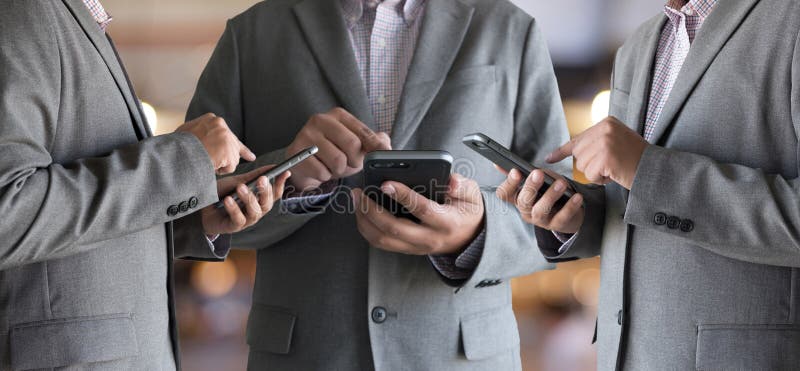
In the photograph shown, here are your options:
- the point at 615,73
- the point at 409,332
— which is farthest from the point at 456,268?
the point at 615,73

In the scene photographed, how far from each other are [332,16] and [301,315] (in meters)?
0.67

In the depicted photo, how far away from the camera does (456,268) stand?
5.45ft

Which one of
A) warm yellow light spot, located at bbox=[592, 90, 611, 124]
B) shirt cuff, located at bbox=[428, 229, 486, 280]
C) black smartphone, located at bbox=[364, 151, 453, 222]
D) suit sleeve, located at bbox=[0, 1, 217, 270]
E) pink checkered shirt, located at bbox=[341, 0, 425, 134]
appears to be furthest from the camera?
warm yellow light spot, located at bbox=[592, 90, 611, 124]

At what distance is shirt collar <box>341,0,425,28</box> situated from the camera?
1.81m

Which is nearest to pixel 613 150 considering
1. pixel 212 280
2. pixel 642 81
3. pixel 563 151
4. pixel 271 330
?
pixel 563 151

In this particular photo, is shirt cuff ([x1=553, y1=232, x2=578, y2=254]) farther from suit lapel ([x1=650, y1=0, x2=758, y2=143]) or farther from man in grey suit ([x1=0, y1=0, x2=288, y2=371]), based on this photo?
man in grey suit ([x1=0, y1=0, x2=288, y2=371])

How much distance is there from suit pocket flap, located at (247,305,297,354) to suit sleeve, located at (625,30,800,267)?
749 millimetres

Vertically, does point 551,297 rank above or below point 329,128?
below

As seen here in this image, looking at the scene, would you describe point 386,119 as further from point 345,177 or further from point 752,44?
point 752,44

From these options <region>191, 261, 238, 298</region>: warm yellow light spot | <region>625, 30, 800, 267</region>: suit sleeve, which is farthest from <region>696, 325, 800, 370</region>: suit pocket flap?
<region>191, 261, 238, 298</region>: warm yellow light spot

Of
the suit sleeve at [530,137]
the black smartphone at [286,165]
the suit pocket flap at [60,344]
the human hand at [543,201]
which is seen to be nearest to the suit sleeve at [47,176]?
the suit pocket flap at [60,344]

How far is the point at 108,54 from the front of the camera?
4.13 ft

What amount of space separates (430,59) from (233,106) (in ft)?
1.50

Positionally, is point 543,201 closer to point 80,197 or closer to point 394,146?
point 394,146
